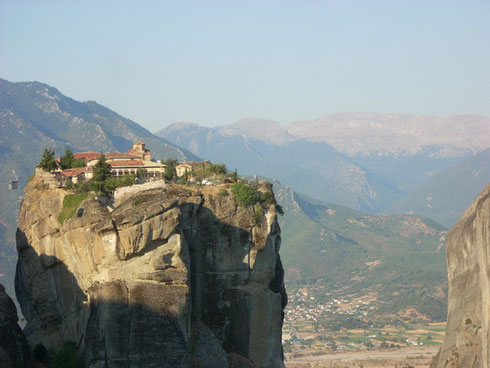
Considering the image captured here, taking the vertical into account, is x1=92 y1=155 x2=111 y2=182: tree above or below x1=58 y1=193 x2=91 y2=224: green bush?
above

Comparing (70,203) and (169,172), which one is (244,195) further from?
→ (70,203)

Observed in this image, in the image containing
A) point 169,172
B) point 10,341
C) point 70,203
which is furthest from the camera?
point 169,172

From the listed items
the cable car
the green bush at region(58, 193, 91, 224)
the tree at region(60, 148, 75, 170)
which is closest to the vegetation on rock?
the tree at region(60, 148, 75, 170)

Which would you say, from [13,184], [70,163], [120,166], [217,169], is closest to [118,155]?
[70,163]

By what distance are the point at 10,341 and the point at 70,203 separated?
13612 mm

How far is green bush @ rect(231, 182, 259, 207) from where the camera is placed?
7900 cm

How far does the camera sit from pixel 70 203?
251 ft

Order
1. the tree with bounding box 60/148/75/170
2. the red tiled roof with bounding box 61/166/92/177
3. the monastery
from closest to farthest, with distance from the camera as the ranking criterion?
the monastery, the red tiled roof with bounding box 61/166/92/177, the tree with bounding box 60/148/75/170

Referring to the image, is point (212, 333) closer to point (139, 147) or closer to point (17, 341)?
point (17, 341)

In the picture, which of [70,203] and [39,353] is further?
[70,203]

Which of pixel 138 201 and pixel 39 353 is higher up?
pixel 138 201

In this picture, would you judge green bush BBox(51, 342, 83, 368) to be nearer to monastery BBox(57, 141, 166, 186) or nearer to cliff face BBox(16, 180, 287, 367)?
cliff face BBox(16, 180, 287, 367)

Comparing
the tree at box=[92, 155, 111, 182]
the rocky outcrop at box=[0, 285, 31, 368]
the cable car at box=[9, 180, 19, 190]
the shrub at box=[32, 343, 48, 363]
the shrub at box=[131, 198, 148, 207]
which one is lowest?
the shrub at box=[32, 343, 48, 363]

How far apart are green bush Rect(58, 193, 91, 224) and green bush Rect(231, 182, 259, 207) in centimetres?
1289
